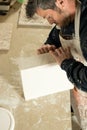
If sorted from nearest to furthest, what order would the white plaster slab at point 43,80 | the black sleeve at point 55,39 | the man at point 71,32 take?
the man at point 71,32, the white plaster slab at point 43,80, the black sleeve at point 55,39

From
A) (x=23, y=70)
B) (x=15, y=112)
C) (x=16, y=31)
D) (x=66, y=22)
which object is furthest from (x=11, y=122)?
(x=16, y=31)

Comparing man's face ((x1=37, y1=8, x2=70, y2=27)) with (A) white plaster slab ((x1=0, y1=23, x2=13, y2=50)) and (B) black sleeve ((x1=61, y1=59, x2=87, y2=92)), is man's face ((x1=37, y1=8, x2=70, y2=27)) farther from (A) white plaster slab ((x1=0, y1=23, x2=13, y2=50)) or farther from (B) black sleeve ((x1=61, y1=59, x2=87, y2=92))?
(A) white plaster slab ((x1=0, y1=23, x2=13, y2=50))

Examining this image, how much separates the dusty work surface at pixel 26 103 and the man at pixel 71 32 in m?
0.12

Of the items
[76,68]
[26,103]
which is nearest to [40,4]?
[76,68]

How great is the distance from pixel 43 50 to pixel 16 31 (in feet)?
1.05

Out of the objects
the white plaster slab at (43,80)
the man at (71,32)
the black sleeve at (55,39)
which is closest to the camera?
the man at (71,32)

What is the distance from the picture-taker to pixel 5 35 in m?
1.35

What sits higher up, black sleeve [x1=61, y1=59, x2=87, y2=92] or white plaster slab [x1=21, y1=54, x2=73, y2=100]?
Result: black sleeve [x1=61, y1=59, x2=87, y2=92]

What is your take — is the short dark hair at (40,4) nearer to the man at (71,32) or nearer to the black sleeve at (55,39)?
the man at (71,32)

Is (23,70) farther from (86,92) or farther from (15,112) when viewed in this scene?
(86,92)

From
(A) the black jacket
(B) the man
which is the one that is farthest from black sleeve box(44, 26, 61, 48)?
(A) the black jacket

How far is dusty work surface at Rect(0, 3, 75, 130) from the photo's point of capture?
0.93 meters

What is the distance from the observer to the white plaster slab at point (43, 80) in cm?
100

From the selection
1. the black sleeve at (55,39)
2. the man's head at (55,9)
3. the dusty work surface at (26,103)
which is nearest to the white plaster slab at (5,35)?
the dusty work surface at (26,103)
